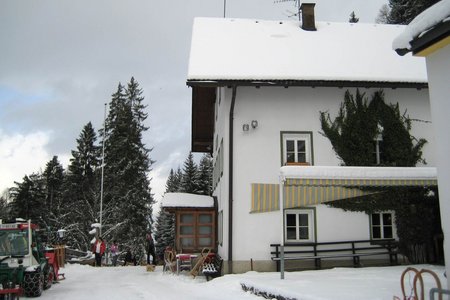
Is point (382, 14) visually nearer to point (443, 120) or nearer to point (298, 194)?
point (298, 194)

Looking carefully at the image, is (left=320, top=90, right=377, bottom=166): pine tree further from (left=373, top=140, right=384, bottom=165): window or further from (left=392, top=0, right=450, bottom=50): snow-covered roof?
(left=392, top=0, right=450, bottom=50): snow-covered roof

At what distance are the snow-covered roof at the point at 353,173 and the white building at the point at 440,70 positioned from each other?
5713 mm

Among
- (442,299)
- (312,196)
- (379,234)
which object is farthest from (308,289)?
(379,234)

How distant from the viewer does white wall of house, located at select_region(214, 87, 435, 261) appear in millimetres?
15961

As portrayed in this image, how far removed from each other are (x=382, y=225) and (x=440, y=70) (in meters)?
9.76

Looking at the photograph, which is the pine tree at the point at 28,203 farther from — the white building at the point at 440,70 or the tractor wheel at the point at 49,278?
the white building at the point at 440,70

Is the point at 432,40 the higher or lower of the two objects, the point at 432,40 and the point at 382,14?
the lower

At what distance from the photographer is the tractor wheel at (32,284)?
12203mm

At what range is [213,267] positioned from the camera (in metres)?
16.7

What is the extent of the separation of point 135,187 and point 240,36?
26.2 meters

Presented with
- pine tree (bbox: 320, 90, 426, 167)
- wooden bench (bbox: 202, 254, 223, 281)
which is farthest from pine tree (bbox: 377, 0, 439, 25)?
wooden bench (bbox: 202, 254, 223, 281)

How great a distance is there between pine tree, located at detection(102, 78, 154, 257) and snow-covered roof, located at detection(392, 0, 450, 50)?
3424 cm

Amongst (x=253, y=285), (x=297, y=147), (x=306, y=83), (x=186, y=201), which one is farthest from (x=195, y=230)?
(x=253, y=285)

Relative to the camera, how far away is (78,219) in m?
43.2
